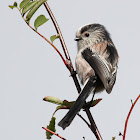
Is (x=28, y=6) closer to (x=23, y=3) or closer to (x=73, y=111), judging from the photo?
(x=23, y=3)

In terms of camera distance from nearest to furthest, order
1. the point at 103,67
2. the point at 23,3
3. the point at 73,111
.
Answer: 1. the point at 73,111
2. the point at 23,3
3. the point at 103,67

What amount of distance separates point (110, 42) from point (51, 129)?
238cm

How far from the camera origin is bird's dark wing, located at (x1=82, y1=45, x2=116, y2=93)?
2994mm

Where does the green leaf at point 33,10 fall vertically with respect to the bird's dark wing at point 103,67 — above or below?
above

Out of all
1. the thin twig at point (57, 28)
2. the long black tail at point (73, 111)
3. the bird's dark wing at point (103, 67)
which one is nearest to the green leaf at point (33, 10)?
the thin twig at point (57, 28)

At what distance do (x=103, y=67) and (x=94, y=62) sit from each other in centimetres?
13

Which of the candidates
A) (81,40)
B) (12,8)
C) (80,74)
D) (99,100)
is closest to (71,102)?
(99,100)

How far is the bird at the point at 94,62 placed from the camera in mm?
3021

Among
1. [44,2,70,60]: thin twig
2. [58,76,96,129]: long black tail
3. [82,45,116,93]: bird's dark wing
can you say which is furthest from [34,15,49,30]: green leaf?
[82,45,116,93]: bird's dark wing

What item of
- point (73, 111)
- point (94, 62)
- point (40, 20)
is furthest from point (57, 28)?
point (94, 62)

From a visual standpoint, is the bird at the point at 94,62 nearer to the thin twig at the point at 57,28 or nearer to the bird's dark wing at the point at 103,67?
the bird's dark wing at the point at 103,67

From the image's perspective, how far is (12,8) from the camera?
2.27 meters

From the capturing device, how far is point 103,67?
314cm

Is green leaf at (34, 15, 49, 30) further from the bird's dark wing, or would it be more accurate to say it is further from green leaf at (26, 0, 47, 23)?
the bird's dark wing
